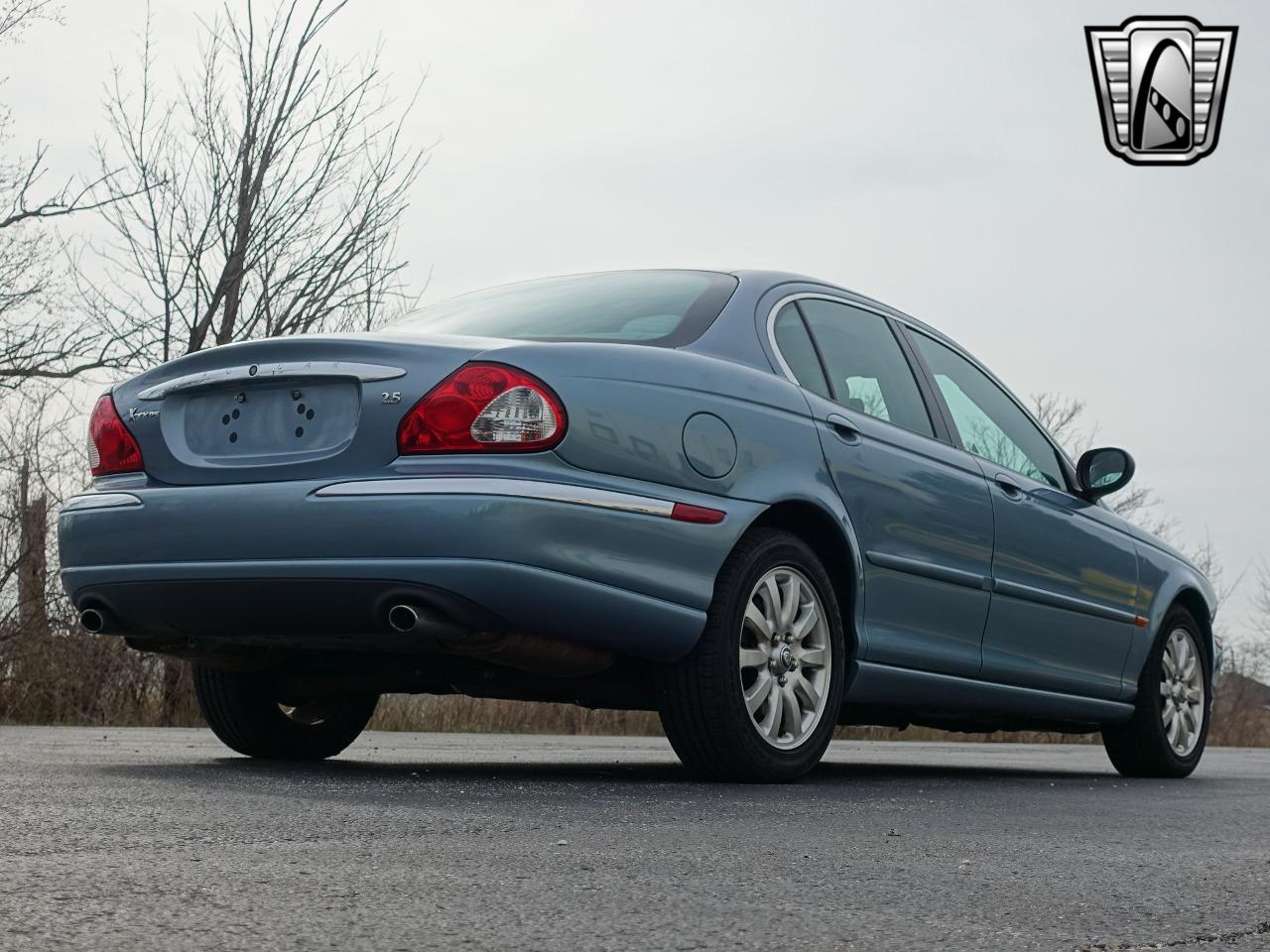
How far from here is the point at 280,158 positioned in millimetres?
14641

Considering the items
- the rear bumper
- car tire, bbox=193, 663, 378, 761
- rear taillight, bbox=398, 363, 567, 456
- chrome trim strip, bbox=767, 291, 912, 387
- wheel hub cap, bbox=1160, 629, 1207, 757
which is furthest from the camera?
wheel hub cap, bbox=1160, 629, 1207, 757

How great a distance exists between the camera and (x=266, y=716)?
5605mm

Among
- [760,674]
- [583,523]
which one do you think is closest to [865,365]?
[760,674]

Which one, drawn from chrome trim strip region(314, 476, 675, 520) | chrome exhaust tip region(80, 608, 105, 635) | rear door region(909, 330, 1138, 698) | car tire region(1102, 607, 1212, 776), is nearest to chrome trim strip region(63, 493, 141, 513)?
chrome exhaust tip region(80, 608, 105, 635)

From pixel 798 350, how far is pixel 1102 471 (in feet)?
6.81

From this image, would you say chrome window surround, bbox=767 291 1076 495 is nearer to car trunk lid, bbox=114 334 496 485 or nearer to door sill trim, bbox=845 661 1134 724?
door sill trim, bbox=845 661 1134 724

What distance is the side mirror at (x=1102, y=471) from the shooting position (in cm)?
686

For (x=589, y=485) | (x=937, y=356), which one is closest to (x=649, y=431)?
(x=589, y=485)

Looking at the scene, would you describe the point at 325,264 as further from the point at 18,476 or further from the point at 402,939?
the point at 402,939

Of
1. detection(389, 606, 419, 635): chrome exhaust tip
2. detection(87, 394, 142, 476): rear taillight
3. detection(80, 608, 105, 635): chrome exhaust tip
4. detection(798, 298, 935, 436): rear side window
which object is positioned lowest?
detection(80, 608, 105, 635): chrome exhaust tip

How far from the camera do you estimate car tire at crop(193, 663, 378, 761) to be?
218 inches

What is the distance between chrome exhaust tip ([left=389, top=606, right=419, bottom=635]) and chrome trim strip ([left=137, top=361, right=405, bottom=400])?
619mm

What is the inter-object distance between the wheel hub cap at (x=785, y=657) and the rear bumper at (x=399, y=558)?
31cm

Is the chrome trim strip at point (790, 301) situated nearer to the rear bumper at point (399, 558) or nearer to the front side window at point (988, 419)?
the front side window at point (988, 419)
